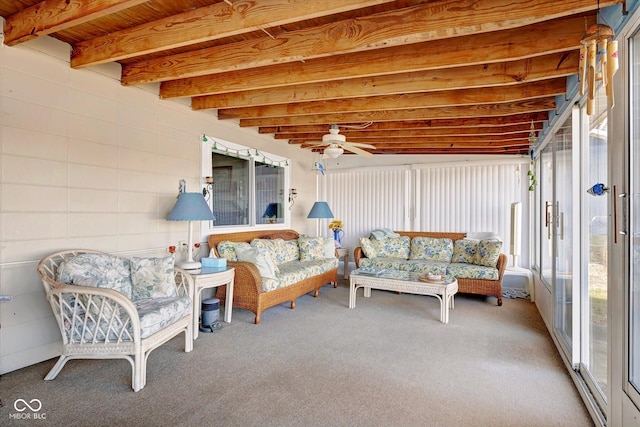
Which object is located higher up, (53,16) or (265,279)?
(53,16)

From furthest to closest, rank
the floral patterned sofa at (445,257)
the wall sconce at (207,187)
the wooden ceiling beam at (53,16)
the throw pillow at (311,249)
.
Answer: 1. the throw pillow at (311,249)
2. the floral patterned sofa at (445,257)
3. the wall sconce at (207,187)
4. the wooden ceiling beam at (53,16)

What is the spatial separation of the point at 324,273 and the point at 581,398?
3.38 meters

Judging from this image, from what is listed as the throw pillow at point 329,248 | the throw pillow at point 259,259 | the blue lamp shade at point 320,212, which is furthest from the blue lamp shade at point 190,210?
the blue lamp shade at point 320,212

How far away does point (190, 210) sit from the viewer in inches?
140

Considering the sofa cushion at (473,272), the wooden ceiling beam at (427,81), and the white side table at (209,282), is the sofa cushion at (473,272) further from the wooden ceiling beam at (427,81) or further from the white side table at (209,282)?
the white side table at (209,282)

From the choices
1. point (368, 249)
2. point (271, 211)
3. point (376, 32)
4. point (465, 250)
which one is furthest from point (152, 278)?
point (465, 250)

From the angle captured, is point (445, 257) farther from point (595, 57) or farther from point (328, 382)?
point (595, 57)

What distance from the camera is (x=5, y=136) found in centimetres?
Answer: 263

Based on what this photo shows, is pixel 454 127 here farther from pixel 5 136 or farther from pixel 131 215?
pixel 5 136

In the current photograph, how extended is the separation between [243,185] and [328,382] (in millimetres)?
3477

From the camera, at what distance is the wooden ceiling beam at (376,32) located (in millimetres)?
1993

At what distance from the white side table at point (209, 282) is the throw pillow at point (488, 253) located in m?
3.62

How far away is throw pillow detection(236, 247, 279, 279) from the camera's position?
13.4 feet

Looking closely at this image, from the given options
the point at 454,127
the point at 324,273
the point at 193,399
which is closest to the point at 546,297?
the point at 454,127
